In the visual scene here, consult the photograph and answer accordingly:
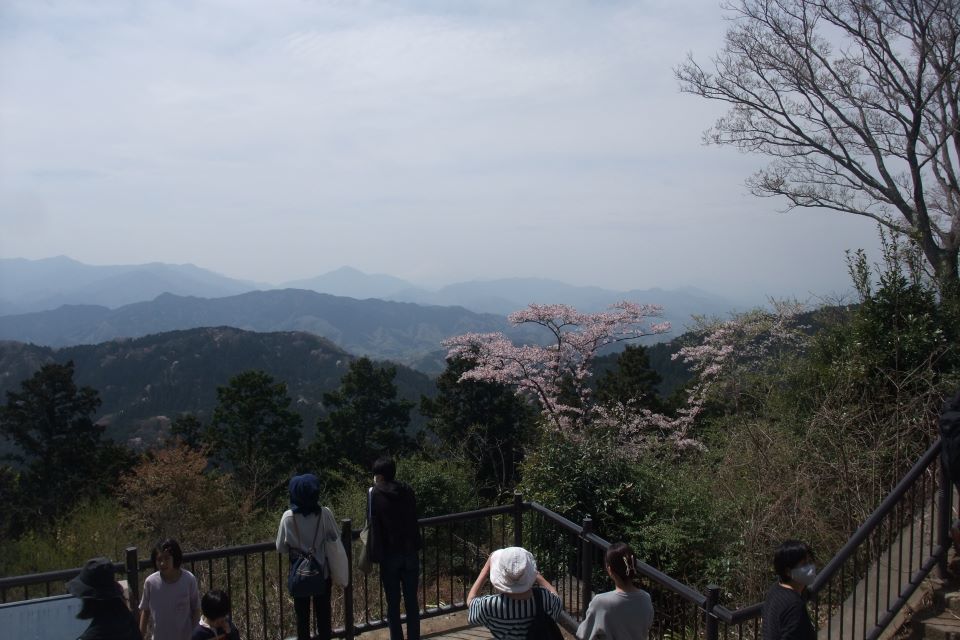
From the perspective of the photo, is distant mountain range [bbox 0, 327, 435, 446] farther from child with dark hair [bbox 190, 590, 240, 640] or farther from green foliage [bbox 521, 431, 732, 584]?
child with dark hair [bbox 190, 590, 240, 640]

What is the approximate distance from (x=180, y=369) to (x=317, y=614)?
4352 inches

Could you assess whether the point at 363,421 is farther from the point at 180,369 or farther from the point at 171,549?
the point at 180,369

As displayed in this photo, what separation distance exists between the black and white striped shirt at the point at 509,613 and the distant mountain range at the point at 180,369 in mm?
76637

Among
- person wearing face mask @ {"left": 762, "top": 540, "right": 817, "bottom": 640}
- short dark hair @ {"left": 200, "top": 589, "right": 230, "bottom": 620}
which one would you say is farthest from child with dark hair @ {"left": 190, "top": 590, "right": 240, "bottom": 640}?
person wearing face mask @ {"left": 762, "top": 540, "right": 817, "bottom": 640}

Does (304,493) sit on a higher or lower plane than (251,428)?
higher

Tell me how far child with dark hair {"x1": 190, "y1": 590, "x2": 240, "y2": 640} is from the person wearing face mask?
Result: 3018 millimetres

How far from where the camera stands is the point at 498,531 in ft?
52.4

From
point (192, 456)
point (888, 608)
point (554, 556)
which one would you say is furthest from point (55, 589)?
point (888, 608)

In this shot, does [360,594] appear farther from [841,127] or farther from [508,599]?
[841,127]

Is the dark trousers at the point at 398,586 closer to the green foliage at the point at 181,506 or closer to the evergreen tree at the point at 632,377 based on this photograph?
the green foliage at the point at 181,506

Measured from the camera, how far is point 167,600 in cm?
427

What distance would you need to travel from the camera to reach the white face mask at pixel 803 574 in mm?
3490

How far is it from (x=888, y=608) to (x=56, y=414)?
1230 inches

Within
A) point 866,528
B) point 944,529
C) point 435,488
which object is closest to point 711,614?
point 866,528
